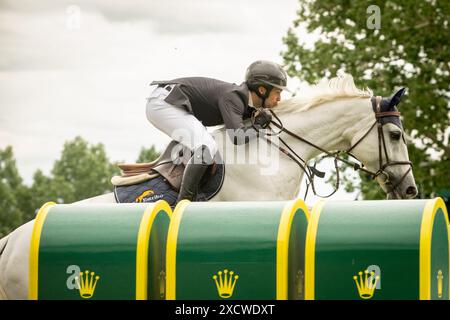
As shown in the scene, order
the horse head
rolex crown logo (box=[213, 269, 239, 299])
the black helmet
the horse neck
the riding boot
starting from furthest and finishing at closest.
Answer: the horse head, the horse neck, the black helmet, the riding boot, rolex crown logo (box=[213, 269, 239, 299])

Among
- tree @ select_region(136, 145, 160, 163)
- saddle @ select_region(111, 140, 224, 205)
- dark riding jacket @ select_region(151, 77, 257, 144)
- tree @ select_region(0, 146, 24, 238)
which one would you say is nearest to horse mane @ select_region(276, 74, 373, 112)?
dark riding jacket @ select_region(151, 77, 257, 144)

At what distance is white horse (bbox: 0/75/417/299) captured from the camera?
27.9 feet

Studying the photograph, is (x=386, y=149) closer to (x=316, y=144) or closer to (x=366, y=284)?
(x=316, y=144)

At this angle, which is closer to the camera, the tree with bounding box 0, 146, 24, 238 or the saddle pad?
the saddle pad

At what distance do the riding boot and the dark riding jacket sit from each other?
0.30 meters

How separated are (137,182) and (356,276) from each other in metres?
2.57

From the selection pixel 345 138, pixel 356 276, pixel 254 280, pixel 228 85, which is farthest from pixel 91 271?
pixel 345 138

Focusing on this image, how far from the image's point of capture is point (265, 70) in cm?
867

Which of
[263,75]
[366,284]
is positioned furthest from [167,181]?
[366,284]

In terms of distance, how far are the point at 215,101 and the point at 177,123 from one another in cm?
32

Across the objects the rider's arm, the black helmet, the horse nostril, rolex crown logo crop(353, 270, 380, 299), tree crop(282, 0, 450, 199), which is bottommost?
rolex crown logo crop(353, 270, 380, 299)

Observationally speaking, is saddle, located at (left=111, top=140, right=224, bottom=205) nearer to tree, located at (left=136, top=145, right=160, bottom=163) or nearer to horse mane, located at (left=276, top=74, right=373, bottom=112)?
horse mane, located at (left=276, top=74, right=373, bottom=112)

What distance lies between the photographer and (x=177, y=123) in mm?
8469

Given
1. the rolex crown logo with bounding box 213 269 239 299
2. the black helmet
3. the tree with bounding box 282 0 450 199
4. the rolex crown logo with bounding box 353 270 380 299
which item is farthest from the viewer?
the tree with bounding box 282 0 450 199
